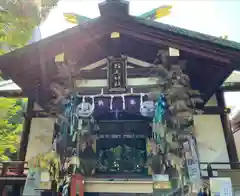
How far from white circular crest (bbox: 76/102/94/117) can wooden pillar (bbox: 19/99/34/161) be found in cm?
225

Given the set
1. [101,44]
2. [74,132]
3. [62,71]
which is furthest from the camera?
[101,44]

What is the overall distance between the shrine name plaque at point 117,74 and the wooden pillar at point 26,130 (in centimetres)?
281

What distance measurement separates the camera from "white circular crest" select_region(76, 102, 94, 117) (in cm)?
623

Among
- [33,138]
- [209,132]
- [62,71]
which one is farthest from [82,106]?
[209,132]

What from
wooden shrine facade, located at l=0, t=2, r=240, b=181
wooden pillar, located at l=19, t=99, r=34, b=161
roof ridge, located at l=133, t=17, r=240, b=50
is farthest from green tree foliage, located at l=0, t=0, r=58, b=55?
roof ridge, located at l=133, t=17, r=240, b=50

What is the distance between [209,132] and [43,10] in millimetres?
5665

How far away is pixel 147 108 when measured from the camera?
6156 mm

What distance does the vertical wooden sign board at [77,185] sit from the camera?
5.66 m

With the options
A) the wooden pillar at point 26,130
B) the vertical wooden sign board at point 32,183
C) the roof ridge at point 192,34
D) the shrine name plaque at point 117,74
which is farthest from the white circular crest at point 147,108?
the wooden pillar at point 26,130

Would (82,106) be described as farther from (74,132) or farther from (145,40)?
(145,40)

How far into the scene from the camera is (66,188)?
5699mm

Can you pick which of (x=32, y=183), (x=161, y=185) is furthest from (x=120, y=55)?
(x=32, y=183)

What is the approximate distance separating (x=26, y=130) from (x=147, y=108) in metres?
3.83

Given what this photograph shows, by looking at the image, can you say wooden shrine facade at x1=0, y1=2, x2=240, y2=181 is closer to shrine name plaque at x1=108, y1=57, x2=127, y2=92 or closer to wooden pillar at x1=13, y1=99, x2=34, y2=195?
wooden pillar at x1=13, y1=99, x2=34, y2=195
